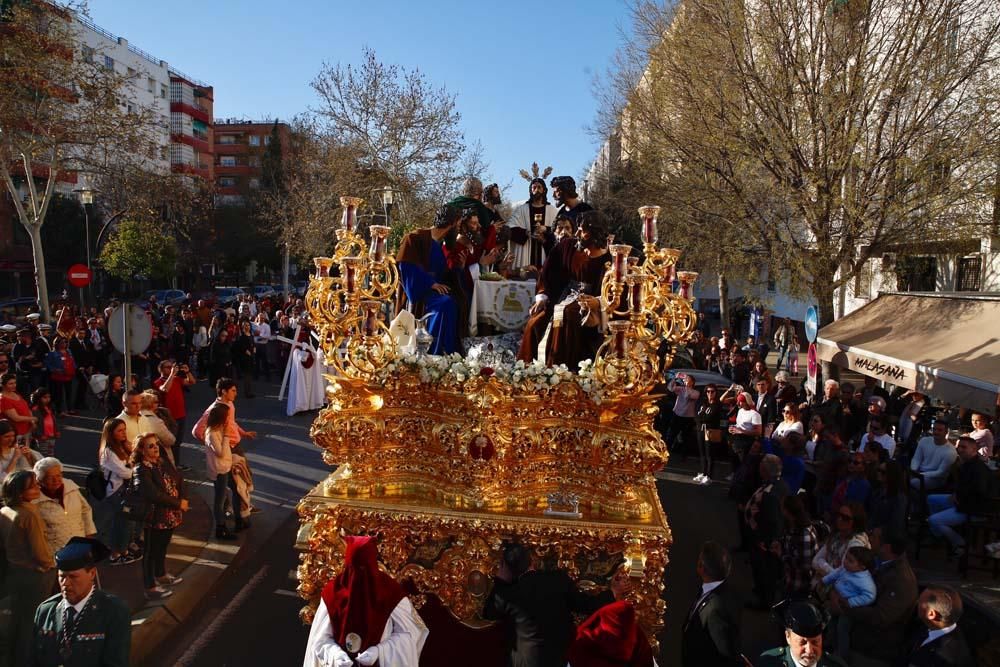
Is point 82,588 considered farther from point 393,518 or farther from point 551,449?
point 551,449

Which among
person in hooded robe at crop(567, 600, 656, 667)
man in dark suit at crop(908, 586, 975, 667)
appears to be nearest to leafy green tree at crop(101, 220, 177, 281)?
person in hooded robe at crop(567, 600, 656, 667)

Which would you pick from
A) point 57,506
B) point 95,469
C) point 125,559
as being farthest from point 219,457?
point 57,506

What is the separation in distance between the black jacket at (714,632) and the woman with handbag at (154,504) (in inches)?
179

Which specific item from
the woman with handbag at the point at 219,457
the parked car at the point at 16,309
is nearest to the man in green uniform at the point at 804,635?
the woman with handbag at the point at 219,457

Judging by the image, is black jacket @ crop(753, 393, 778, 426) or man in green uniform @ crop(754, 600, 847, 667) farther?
black jacket @ crop(753, 393, 778, 426)

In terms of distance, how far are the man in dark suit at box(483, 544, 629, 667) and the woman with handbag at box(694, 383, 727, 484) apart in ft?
22.0

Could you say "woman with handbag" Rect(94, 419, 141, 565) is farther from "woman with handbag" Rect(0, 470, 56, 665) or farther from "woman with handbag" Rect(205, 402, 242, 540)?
"woman with handbag" Rect(0, 470, 56, 665)

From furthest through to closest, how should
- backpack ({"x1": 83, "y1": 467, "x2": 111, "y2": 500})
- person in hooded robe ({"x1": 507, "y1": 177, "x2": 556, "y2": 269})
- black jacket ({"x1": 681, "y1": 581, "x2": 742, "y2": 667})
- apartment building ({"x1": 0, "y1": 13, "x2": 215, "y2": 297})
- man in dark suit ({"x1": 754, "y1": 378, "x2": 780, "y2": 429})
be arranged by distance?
1. apartment building ({"x1": 0, "y1": 13, "x2": 215, "y2": 297})
2. man in dark suit ({"x1": 754, "y1": 378, "x2": 780, "y2": 429})
3. person in hooded robe ({"x1": 507, "y1": 177, "x2": 556, "y2": 269})
4. backpack ({"x1": 83, "y1": 467, "x2": 111, "y2": 500})
5. black jacket ({"x1": 681, "y1": 581, "x2": 742, "y2": 667})

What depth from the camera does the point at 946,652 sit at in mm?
4426

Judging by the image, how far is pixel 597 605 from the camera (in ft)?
17.8

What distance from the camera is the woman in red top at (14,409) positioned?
8.78 m

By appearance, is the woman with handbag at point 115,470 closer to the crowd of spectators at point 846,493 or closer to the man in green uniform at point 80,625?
the man in green uniform at point 80,625

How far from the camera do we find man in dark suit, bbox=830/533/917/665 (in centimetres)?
511

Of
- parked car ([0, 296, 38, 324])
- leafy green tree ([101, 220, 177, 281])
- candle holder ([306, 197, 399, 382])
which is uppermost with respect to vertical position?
leafy green tree ([101, 220, 177, 281])
